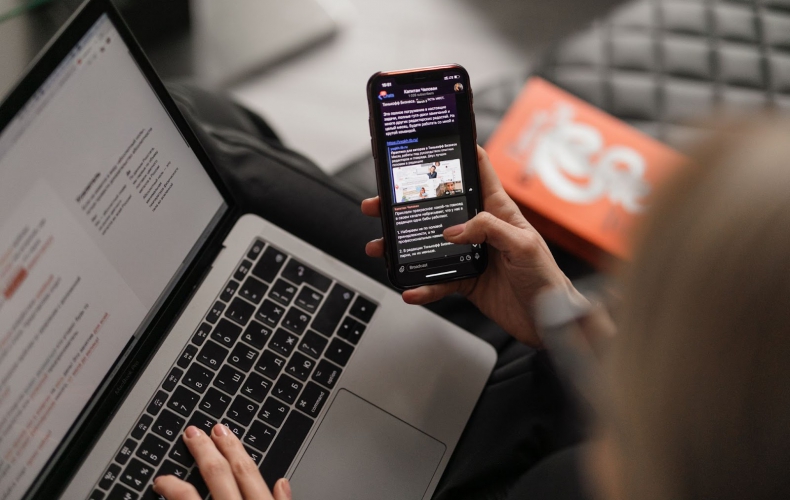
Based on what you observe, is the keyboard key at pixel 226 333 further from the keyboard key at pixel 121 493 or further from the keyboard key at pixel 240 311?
the keyboard key at pixel 121 493

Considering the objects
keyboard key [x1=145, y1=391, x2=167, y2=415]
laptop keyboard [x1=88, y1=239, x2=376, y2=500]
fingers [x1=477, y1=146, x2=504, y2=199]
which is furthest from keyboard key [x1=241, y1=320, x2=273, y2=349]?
fingers [x1=477, y1=146, x2=504, y2=199]

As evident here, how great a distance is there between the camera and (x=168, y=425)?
60 centimetres

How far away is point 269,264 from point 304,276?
0.15 ft

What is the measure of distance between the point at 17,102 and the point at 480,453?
1.91 feet

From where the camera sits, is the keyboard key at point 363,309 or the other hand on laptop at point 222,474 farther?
the keyboard key at point 363,309

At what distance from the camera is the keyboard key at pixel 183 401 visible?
0.61 metres

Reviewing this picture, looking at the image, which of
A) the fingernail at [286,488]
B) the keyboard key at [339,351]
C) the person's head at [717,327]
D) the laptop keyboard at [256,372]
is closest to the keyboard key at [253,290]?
the laptop keyboard at [256,372]

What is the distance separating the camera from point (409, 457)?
25.4 inches

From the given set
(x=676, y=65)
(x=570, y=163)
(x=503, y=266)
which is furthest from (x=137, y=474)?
(x=676, y=65)

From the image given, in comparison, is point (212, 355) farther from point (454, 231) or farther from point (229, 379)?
point (454, 231)

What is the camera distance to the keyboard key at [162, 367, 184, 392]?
61 cm

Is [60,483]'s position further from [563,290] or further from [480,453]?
[563,290]

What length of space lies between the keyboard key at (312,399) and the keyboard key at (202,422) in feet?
0.31

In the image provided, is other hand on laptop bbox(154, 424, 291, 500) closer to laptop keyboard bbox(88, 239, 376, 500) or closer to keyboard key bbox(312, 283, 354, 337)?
laptop keyboard bbox(88, 239, 376, 500)
